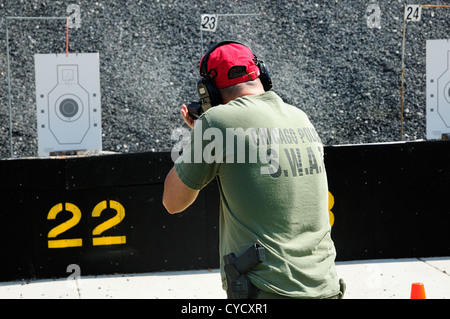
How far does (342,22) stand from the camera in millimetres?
6172

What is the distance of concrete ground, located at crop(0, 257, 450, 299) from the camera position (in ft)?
13.1

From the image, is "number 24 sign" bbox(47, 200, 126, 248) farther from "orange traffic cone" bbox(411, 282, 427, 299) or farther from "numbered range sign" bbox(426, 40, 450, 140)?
"numbered range sign" bbox(426, 40, 450, 140)

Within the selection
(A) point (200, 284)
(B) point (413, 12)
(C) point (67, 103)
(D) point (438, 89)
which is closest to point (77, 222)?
(A) point (200, 284)

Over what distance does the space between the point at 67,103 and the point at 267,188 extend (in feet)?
12.7

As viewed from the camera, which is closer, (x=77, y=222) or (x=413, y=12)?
(x=77, y=222)

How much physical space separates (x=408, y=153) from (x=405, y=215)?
0.49m

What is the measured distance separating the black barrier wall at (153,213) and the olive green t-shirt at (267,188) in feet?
8.95

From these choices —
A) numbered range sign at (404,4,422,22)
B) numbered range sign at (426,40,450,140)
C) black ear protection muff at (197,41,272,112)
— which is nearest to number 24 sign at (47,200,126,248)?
black ear protection muff at (197,41,272,112)

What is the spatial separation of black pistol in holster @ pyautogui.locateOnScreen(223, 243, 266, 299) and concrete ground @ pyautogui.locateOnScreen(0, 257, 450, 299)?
7.50ft

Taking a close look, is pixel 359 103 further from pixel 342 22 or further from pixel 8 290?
pixel 8 290

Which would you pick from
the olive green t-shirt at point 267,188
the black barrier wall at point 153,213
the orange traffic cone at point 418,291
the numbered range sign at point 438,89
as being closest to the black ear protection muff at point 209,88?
the olive green t-shirt at point 267,188

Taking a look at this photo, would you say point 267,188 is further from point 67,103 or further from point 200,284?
point 67,103

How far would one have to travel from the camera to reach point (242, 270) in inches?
65.7
